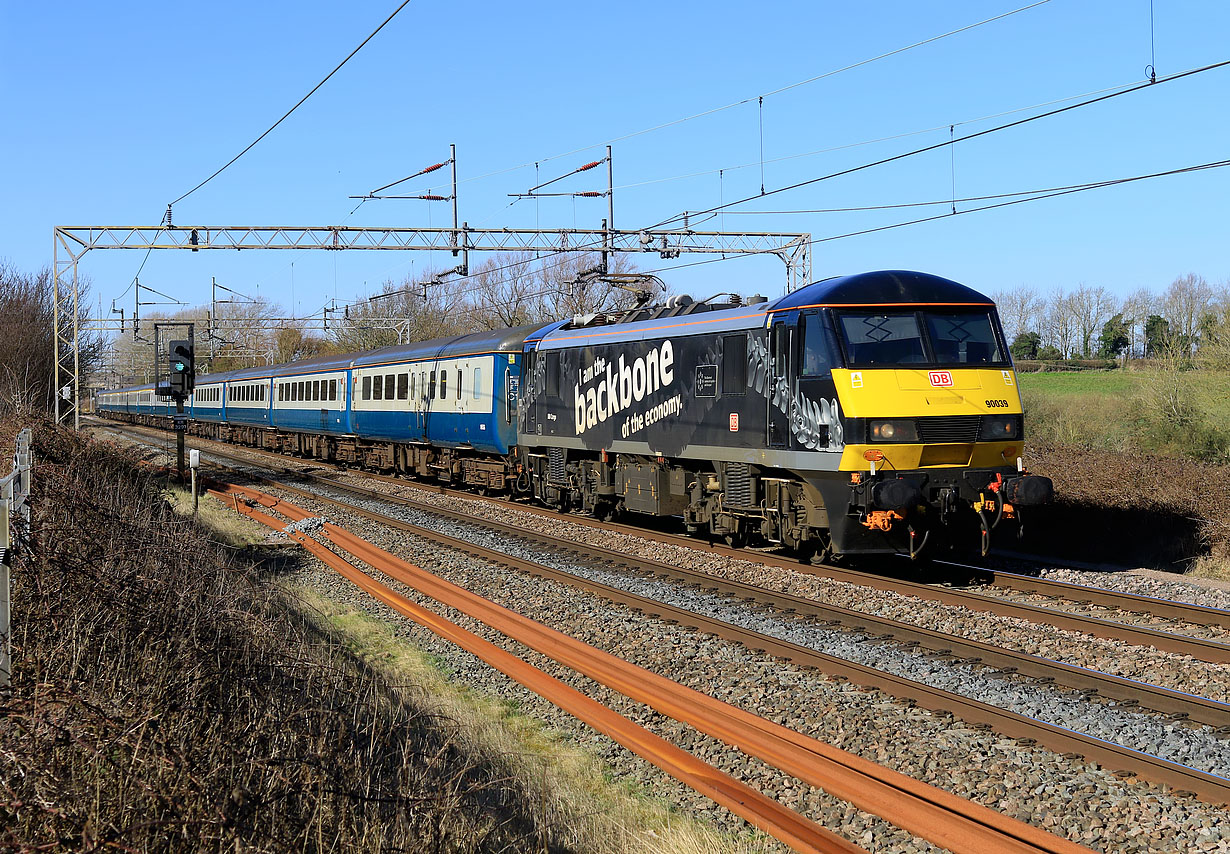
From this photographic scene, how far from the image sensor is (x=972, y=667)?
8.55 metres

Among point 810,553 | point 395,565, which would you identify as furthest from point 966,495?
point 395,565

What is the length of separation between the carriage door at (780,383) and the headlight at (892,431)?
1.26 meters

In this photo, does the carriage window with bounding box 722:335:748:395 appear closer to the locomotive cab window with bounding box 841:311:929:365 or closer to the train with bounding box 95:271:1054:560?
the train with bounding box 95:271:1054:560

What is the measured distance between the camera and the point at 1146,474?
1620 cm

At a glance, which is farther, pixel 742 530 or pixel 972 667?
pixel 742 530

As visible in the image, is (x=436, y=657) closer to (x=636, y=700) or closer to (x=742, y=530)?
(x=636, y=700)

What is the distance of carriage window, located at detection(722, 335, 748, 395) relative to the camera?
1333 cm

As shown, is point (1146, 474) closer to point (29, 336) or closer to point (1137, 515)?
point (1137, 515)

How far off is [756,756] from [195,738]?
346 cm

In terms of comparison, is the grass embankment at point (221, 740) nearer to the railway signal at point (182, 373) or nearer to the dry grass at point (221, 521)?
the dry grass at point (221, 521)

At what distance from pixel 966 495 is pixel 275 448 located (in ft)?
116

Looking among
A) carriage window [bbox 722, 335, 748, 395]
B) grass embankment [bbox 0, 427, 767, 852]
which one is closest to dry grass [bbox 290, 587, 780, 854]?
grass embankment [bbox 0, 427, 767, 852]

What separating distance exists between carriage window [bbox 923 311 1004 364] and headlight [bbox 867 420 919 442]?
103cm

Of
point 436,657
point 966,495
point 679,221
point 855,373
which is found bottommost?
point 436,657
